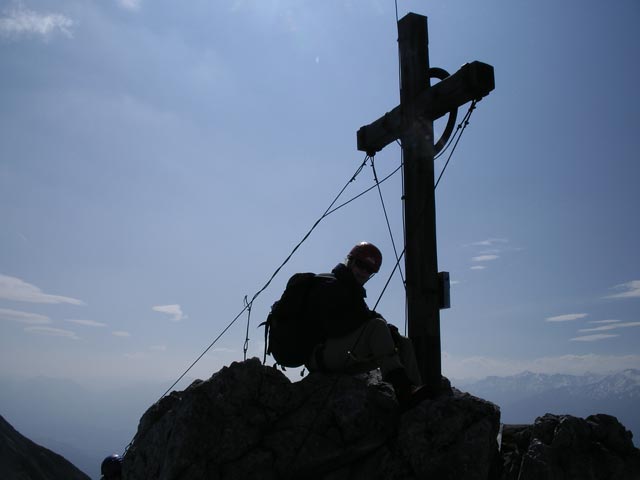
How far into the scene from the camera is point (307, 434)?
537 centimetres

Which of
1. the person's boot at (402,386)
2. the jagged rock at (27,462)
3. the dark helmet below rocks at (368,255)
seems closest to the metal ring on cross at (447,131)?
the dark helmet below rocks at (368,255)

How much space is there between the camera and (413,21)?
25.6ft

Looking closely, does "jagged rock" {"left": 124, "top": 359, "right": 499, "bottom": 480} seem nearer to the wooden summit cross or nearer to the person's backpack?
the person's backpack

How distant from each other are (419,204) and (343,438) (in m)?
3.31

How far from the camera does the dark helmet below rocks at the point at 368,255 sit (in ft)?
20.6

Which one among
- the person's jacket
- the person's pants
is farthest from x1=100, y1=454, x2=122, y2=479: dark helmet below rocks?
the person's jacket

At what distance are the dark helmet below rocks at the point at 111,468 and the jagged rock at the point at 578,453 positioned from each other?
6729mm

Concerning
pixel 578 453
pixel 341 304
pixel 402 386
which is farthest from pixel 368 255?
pixel 578 453

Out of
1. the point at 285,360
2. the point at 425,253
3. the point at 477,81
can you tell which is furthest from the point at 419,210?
the point at 285,360

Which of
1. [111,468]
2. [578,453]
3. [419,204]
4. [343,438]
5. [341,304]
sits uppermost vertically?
[419,204]

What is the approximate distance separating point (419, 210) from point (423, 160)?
2.44 feet

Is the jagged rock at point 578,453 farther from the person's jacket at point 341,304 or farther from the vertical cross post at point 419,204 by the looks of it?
the person's jacket at point 341,304

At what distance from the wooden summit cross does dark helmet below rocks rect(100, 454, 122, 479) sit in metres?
5.74

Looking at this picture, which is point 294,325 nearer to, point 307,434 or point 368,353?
point 368,353
